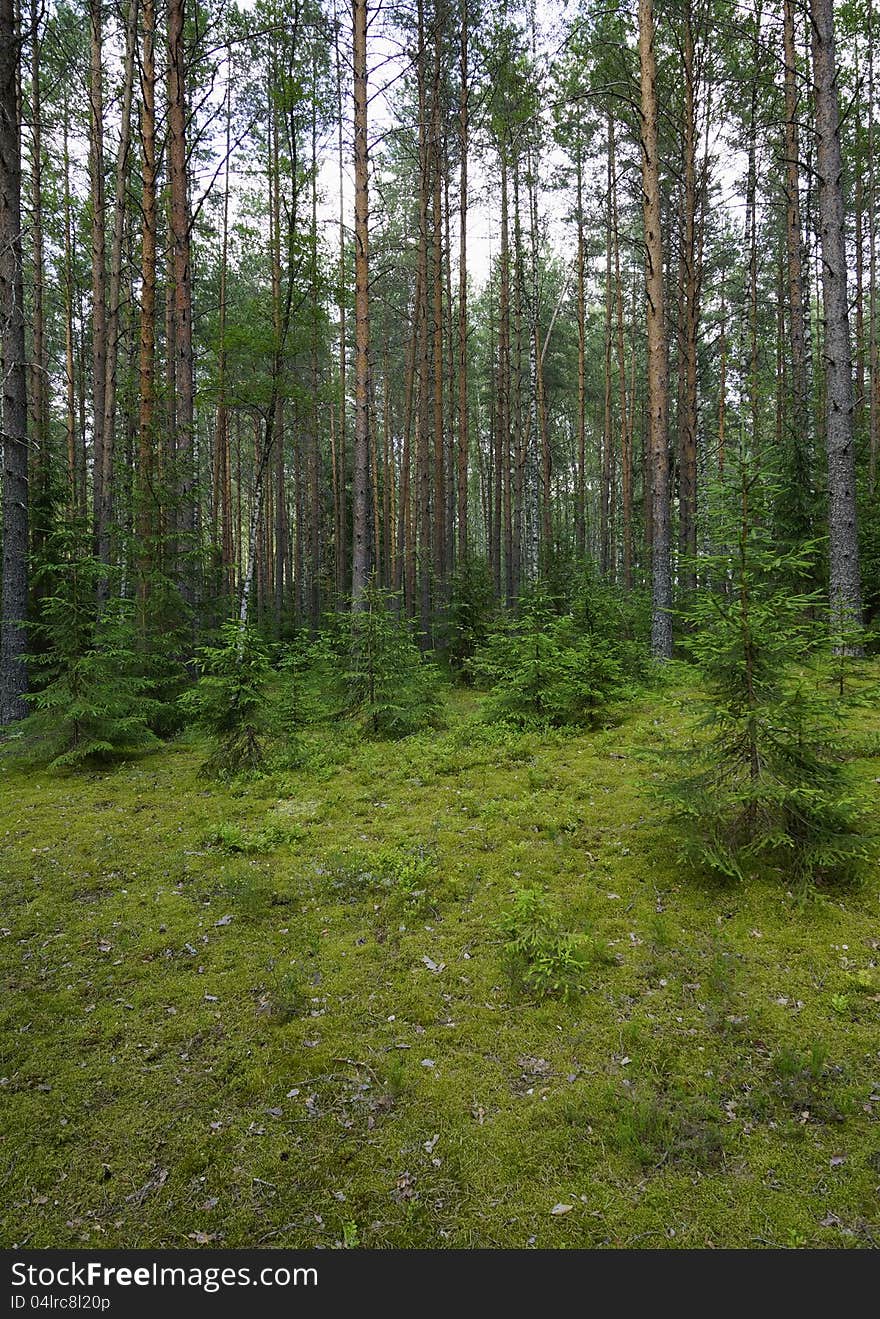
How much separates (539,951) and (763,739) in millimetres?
2116

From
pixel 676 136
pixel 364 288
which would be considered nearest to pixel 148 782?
pixel 364 288

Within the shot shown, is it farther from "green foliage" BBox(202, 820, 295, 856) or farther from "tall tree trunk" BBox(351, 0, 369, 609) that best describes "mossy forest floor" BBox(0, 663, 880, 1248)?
"tall tree trunk" BBox(351, 0, 369, 609)

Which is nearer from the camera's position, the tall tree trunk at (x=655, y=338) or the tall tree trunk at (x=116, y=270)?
the tall tree trunk at (x=655, y=338)

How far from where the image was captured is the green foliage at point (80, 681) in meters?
7.96

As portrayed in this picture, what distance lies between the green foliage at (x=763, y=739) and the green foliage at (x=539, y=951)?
3.57 feet

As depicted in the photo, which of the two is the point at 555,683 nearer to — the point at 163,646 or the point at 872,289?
the point at 163,646

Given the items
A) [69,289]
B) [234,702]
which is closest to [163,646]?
[234,702]

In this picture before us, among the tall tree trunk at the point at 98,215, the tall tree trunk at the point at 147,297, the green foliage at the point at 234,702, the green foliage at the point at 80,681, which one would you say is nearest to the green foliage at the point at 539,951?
the green foliage at the point at 234,702

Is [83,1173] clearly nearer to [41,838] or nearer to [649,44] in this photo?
[41,838]

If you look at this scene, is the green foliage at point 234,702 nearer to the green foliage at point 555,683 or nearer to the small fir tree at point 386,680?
the small fir tree at point 386,680

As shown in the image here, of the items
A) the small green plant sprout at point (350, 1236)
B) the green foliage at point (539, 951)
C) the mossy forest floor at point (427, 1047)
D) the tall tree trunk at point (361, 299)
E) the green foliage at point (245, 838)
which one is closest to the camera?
the small green plant sprout at point (350, 1236)

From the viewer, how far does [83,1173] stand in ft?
8.53

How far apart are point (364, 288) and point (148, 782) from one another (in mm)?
9602

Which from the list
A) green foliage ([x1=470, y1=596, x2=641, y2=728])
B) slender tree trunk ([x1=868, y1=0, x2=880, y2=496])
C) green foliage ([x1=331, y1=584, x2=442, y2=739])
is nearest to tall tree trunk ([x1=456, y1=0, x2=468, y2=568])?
green foliage ([x1=331, y1=584, x2=442, y2=739])
